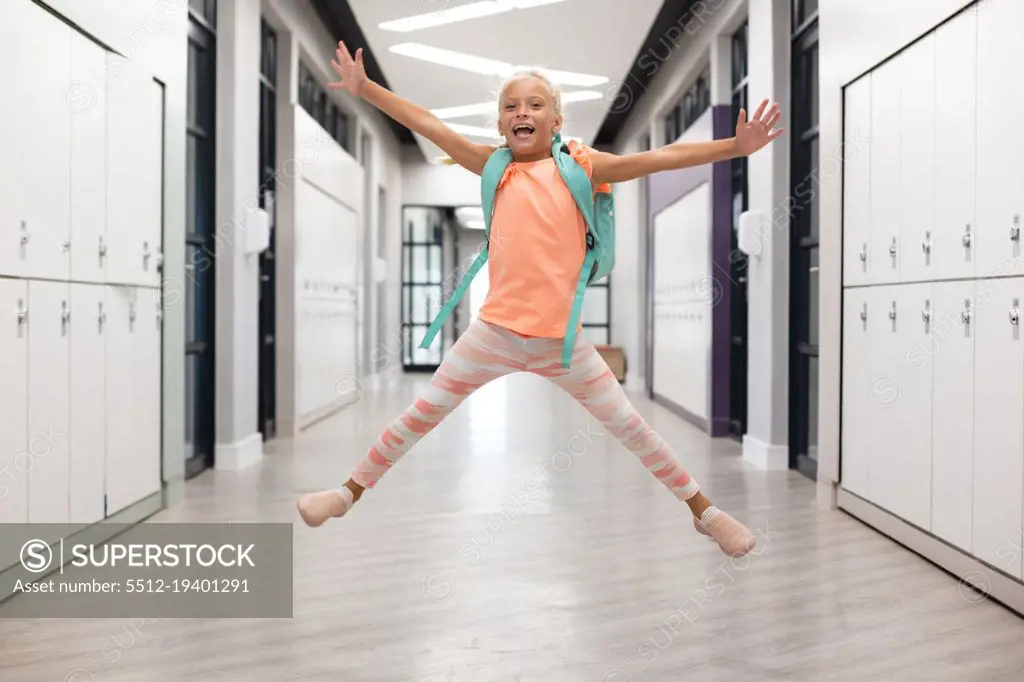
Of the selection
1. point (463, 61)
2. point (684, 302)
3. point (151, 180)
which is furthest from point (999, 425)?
point (463, 61)

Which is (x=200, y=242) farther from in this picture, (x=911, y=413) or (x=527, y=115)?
(x=911, y=413)

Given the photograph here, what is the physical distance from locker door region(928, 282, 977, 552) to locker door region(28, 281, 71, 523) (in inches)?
→ 124

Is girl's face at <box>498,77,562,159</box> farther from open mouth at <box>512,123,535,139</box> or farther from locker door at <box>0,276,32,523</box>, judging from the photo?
locker door at <box>0,276,32,523</box>

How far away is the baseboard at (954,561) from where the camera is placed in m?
2.84

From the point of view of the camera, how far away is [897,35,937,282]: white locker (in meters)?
3.39

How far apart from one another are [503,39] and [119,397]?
14.0 ft

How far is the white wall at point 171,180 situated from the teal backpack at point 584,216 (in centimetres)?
243

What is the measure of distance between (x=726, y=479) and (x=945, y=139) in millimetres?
2365

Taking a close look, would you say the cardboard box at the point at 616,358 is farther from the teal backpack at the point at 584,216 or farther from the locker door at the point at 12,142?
the teal backpack at the point at 584,216

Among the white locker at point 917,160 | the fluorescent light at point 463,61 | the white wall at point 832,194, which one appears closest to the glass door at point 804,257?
the white wall at point 832,194

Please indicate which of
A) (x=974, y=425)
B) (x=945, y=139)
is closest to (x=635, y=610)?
(x=974, y=425)

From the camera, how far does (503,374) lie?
2.08m

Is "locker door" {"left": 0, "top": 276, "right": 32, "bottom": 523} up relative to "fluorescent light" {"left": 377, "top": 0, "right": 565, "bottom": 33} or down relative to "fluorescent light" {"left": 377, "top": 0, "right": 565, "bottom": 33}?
down

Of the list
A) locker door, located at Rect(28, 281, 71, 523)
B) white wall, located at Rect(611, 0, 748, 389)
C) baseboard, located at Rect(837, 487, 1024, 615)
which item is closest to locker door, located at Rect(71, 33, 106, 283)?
locker door, located at Rect(28, 281, 71, 523)
